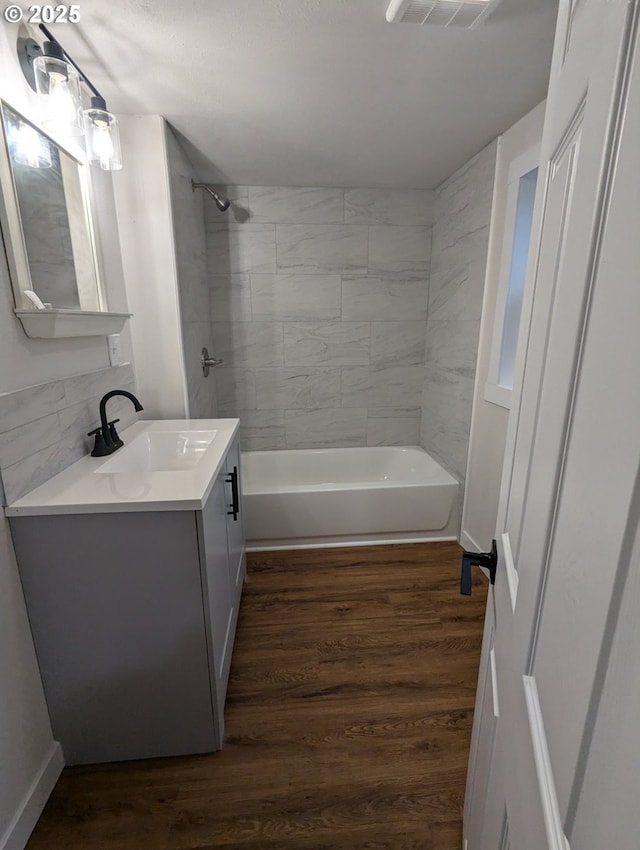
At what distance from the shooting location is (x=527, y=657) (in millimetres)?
544

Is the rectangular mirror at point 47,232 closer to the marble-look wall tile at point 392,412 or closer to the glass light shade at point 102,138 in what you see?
the glass light shade at point 102,138

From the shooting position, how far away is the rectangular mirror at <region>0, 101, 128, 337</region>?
1.12 meters

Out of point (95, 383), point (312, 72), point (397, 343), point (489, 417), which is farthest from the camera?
point (397, 343)

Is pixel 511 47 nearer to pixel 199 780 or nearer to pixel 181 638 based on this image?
pixel 181 638

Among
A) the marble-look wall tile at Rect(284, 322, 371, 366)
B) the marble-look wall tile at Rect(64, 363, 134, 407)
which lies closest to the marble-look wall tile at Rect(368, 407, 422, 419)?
the marble-look wall tile at Rect(284, 322, 371, 366)

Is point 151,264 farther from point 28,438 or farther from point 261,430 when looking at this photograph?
point 261,430

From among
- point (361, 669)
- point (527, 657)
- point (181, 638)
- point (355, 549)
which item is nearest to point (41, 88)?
point (181, 638)

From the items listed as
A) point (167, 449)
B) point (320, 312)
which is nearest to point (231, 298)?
point (320, 312)

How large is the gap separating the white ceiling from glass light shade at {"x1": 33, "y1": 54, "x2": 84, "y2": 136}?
0.21 meters

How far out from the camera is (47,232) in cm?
130

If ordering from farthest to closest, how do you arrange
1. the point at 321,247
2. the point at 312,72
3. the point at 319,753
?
1. the point at 321,247
2. the point at 312,72
3. the point at 319,753

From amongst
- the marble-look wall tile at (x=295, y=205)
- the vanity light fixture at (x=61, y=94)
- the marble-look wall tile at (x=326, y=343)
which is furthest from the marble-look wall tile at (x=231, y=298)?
the vanity light fixture at (x=61, y=94)

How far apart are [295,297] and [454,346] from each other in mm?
1225

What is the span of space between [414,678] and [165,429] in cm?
154
